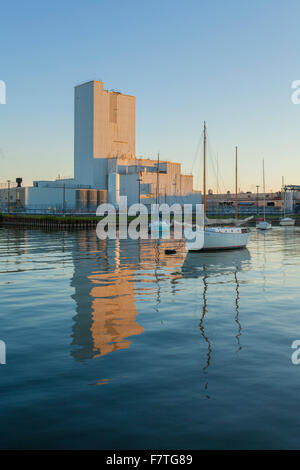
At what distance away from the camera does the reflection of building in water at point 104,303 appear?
45.0 ft

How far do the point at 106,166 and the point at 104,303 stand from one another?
436 ft

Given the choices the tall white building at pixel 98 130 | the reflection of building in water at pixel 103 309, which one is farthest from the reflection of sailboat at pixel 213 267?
the tall white building at pixel 98 130

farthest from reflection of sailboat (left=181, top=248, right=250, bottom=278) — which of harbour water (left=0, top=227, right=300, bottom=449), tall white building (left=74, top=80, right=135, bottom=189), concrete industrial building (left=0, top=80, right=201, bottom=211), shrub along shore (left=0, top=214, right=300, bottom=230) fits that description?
tall white building (left=74, top=80, right=135, bottom=189)

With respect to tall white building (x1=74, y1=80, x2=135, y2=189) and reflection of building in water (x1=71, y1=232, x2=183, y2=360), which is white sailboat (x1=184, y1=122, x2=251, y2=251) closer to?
reflection of building in water (x1=71, y1=232, x2=183, y2=360)

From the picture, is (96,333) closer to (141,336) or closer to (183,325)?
(141,336)

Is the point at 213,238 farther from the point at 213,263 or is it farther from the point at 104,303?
the point at 104,303

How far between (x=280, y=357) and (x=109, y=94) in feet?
486

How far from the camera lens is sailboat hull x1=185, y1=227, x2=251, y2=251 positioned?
138 feet

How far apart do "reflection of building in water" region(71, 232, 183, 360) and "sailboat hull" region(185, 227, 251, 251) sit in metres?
4.73

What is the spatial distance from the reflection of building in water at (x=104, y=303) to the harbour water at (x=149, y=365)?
0.08 meters

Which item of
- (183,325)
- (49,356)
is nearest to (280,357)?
(183,325)

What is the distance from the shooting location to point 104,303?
1970 cm

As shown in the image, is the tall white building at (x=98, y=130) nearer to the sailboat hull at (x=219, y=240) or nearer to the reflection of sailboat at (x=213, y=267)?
the sailboat hull at (x=219, y=240)
